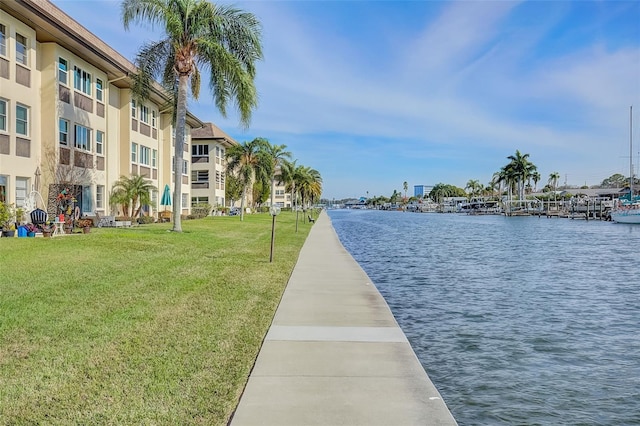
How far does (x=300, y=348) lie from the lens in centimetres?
738

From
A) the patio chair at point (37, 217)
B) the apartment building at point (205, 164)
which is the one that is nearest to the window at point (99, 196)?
the patio chair at point (37, 217)

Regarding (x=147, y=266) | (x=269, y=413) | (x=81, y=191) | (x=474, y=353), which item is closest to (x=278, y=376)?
(x=269, y=413)

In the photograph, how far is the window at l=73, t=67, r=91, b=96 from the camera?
27.9m

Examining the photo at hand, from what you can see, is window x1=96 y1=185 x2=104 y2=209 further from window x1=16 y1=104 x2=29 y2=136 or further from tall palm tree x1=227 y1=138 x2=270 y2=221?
tall palm tree x1=227 y1=138 x2=270 y2=221

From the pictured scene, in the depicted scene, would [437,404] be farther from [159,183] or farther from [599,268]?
[159,183]

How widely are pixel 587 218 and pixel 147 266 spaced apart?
92.2 m

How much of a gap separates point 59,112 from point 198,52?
25.1ft

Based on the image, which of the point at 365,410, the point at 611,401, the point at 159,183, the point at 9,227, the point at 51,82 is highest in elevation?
the point at 51,82

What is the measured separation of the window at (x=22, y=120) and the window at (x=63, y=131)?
213cm

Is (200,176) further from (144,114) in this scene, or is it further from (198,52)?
(198,52)

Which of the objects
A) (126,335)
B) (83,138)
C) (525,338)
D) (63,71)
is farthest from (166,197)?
(525,338)

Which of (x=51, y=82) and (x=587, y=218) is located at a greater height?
(x=51, y=82)

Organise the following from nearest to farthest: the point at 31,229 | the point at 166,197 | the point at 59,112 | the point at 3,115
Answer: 1. the point at 31,229
2. the point at 3,115
3. the point at 59,112
4. the point at 166,197

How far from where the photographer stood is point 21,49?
23531mm
